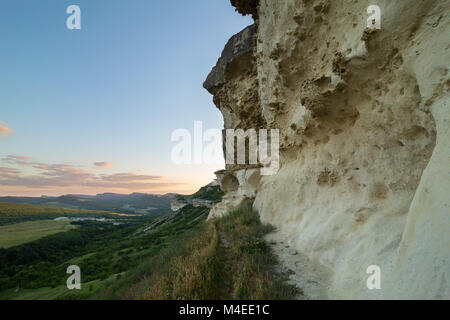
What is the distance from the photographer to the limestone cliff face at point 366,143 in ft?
7.50

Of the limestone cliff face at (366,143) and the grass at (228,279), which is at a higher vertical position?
the limestone cliff face at (366,143)

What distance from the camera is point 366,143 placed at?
4.26 meters

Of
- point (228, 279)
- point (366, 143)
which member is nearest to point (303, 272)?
point (228, 279)

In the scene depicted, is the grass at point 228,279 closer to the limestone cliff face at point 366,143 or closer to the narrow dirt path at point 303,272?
the narrow dirt path at point 303,272

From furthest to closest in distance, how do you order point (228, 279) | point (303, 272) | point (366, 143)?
point (366, 143)
point (303, 272)
point (228, 279)

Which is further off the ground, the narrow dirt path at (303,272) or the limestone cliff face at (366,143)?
the limestone cliff face at (366,143)

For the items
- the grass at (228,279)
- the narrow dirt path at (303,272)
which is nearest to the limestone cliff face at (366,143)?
the narrow dirt path at (303,272)

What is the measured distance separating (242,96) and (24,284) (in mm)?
42080

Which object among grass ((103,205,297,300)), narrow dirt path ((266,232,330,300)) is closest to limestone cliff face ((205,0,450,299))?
narrow dirt path ((266,232,330,300))

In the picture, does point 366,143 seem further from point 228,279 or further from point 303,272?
point 228,279

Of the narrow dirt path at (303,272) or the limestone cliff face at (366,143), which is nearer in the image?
the limestone cliff face at (366,143)

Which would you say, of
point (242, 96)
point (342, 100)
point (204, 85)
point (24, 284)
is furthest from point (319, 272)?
point (24, 284)

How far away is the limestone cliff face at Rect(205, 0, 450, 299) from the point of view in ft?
7.50

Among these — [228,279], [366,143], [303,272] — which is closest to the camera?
[228,279]
